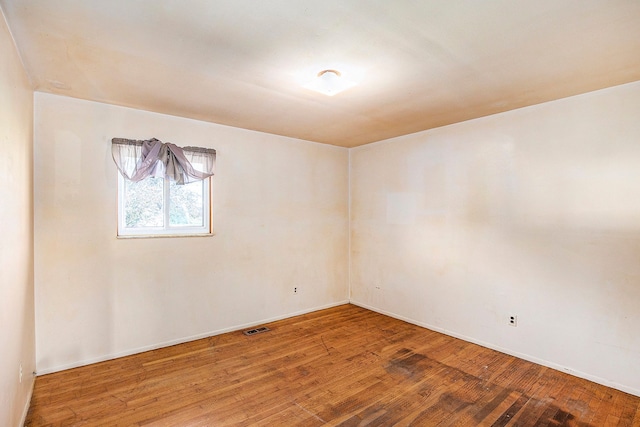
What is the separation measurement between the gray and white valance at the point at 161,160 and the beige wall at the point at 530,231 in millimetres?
2502

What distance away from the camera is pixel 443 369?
2982 mm

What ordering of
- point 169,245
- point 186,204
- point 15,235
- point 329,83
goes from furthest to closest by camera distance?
1. point 186,204
2. point 169,245
3. point 329,83
4. point 15,235

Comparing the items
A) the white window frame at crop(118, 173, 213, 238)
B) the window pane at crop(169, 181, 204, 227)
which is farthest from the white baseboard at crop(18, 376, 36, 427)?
the window pane at crop(169, 181, 204, 227)

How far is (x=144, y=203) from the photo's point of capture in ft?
11.2

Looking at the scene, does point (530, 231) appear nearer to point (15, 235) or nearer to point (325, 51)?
point (325, 51)

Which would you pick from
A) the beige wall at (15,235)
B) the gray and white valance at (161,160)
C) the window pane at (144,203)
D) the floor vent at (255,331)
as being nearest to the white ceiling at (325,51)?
the beige wall at (15,235)

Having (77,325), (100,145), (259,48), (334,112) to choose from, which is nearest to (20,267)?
(77,325)

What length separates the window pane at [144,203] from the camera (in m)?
3.31

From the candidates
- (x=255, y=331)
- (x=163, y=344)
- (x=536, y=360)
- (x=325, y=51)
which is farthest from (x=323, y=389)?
(x=325, y=51)

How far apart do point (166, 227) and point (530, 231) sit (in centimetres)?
384

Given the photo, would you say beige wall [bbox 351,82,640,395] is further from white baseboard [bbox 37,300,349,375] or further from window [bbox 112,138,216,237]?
window [bbox 112,138,216,237]

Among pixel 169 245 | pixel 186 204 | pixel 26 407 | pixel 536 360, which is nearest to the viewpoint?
pixel 26 407

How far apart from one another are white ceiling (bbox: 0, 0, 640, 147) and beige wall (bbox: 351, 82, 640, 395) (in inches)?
16.6

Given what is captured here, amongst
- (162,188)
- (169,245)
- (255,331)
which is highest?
(162,188)
